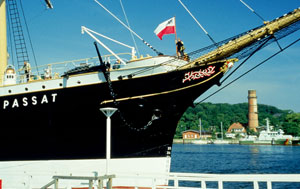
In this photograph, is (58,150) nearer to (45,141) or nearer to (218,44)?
(45,141)

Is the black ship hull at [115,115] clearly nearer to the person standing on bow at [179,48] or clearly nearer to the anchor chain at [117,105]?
the anchor chain at [117,105]

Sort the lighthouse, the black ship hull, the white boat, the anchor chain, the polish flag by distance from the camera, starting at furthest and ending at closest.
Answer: the lighthouse < the white boat < the polish flag < the black ship hull < the anchor chain

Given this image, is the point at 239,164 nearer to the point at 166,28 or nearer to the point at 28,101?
the point at 166,28

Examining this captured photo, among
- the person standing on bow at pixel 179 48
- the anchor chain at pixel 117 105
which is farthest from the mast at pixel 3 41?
the person standing on bow at pixel 179 48

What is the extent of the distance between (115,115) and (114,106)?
474 millimetres

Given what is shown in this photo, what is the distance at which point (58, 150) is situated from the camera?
17.2 metres

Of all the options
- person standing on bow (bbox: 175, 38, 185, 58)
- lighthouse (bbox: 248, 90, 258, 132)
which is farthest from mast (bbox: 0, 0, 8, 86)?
lighthouse (bbox: 248, 90, 258, 132)

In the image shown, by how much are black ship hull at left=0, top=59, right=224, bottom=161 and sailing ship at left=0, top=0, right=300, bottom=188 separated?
0.16ft

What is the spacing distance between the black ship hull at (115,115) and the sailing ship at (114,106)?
0.05 m

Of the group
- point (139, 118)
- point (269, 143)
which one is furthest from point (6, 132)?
point (269, 143)

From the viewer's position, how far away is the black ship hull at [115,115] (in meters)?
16.6

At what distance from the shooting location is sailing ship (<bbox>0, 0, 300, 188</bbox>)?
651 inches

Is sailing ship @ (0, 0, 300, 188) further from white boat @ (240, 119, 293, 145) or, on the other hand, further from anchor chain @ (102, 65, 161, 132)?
white boat @ (240, 119, 293, 145)

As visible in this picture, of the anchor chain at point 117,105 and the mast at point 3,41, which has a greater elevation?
the mast at point 3,41
